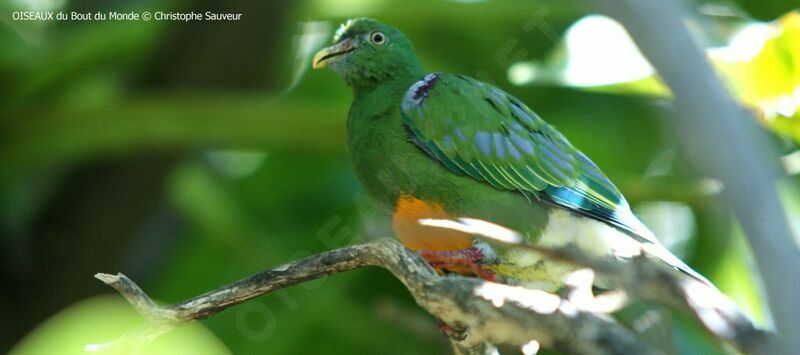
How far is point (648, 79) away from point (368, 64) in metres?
0.93

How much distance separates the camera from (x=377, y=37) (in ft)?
11.2

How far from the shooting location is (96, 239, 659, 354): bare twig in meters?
1.39

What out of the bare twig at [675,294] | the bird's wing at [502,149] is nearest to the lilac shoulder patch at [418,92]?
the bird's wing at [502,149]

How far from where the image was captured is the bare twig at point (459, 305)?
4.57 feet

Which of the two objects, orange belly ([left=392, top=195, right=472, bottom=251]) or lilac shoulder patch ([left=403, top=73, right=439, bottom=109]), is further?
lilac shoulder patch ([left=403, top=73, right=439, bottom=109])

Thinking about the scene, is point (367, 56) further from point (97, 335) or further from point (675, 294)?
point (675, 294)

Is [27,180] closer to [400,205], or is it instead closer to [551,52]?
[551,52]

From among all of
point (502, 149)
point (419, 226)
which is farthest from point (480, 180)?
point (419, 226)

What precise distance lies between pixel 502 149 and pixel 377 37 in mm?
649

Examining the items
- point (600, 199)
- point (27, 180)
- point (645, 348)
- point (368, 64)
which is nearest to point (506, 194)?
point (600, 199)

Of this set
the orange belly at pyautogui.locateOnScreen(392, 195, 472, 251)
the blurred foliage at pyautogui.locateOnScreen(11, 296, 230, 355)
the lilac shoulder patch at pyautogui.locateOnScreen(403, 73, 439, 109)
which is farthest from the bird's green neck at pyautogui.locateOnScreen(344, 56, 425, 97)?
the blurred foliage at pyautogui.locateOnScreen(11, 296, 230, 355)

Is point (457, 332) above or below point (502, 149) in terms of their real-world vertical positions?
below

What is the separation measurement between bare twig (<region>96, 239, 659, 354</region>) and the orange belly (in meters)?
0.43

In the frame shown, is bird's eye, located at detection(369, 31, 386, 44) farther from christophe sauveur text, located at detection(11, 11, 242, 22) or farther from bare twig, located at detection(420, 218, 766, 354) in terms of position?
bare twig, located at detection(420, 218, 766, 354)
